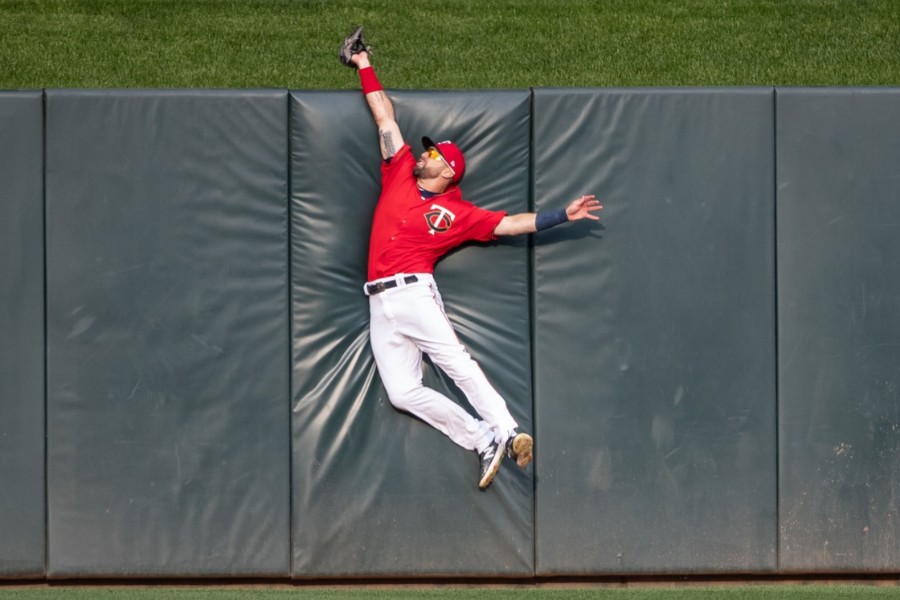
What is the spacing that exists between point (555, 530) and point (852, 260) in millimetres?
2369

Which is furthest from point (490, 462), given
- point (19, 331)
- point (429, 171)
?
point (19, 331)

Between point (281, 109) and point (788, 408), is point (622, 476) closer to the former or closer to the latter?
point (788, 408)

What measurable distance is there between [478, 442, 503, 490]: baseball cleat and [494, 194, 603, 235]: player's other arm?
124 centimetres

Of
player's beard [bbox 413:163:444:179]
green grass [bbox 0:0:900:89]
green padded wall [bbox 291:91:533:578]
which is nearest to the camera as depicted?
player's beard [bbox 413:163:444:179]

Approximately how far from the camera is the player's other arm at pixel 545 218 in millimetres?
6156

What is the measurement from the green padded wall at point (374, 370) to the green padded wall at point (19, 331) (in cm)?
149

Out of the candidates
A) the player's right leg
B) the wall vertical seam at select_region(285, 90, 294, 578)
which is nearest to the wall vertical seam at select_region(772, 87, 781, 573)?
the player's right leg

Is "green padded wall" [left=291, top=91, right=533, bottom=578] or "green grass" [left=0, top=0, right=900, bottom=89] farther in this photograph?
"green grass" [left=0, top=0, right=900, bottom=89]

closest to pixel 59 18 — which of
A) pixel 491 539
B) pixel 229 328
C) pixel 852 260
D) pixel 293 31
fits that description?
pixel 293 31

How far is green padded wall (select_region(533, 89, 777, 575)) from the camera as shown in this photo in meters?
6.43

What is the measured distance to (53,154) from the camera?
6.29 m

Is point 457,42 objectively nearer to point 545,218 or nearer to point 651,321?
point 545,218

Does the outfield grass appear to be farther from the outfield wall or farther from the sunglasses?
the sunglasses

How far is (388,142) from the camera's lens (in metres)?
6.29
